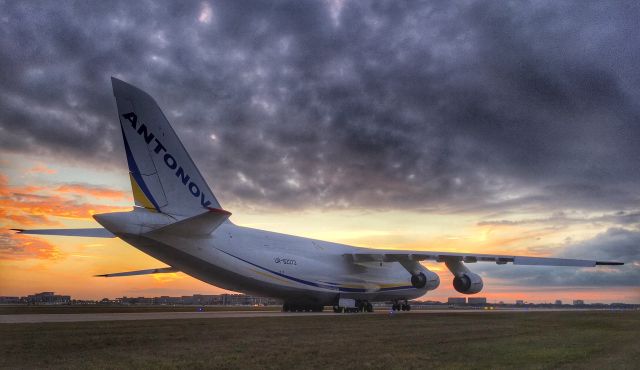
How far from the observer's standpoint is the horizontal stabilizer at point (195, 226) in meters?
18.8

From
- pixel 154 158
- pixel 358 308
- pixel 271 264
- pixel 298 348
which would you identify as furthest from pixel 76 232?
pixel 358 308

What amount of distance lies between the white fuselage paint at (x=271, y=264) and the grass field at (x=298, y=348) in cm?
492

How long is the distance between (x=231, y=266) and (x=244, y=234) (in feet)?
7.86

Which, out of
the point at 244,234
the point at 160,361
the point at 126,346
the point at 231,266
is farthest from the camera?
the point at 244,234

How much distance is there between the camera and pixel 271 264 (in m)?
26.4

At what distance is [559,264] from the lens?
31.0 m

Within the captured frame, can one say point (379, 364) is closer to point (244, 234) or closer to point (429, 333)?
point (429, 333)

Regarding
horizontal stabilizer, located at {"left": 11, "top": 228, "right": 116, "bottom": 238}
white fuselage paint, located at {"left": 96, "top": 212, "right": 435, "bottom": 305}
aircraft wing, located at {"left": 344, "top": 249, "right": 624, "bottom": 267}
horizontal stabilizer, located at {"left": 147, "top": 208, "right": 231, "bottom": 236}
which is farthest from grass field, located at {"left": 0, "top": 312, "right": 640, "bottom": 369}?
aircraft wing, located at {"left": 344, "top": 249, "right": 624, "bottom": 267}

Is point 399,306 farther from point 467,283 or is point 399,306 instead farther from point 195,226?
point 195,226

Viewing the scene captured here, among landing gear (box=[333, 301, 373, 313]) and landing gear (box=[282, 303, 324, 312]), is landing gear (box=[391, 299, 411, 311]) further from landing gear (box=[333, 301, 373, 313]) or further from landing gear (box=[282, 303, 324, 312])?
landing gear (box=[282, 303, 324, 312])

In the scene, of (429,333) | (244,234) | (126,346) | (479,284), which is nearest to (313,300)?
(244,234)

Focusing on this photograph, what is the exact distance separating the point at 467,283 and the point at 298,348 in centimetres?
2400

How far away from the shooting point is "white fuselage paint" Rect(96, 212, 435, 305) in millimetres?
20703

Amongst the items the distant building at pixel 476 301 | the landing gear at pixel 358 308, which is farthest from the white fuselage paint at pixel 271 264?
the distant building at pixel 476 301
